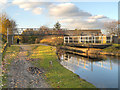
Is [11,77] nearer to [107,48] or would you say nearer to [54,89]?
[54,89]

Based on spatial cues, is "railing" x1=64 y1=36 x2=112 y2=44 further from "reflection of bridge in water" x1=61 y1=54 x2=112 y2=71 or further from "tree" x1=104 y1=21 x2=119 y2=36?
"reflection of bridge in water" x1=61 y1=54 x2=112 y2=71

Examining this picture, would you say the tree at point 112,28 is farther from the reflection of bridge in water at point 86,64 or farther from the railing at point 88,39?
the reflection of bridge in water at point 86,64

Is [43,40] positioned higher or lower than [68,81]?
higher

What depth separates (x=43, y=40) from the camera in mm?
33125

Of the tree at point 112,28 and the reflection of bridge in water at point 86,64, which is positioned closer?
the reflection of bridge in water at point 86,64

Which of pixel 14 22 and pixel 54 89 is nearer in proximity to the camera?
pixel 54 89

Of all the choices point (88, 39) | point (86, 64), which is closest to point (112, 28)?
point (88, 39)

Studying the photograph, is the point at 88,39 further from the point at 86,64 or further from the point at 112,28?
the point at 86,64

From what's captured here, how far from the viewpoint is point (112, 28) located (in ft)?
93.7

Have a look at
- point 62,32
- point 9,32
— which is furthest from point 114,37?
point 9,32

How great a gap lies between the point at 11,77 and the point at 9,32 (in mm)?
17741

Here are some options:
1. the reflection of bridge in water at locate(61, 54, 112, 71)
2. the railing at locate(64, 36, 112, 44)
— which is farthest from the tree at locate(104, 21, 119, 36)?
the reflection of bridge in water at locate(61, 54, 112, 71)

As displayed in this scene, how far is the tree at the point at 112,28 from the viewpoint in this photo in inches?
1088

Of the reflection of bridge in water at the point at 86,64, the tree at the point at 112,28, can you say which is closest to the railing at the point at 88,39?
the tree at the point at 112,28
